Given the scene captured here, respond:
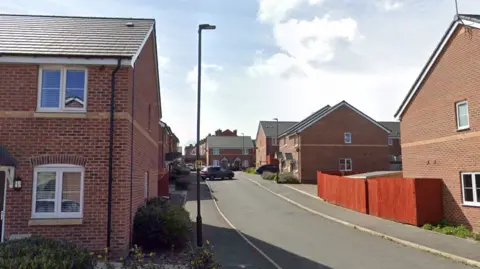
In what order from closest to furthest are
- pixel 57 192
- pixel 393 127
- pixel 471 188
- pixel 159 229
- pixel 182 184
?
pixel 57 192 < pixel 159 229 < pixel 471 188 < pixel 182 184 < pixel 393 127

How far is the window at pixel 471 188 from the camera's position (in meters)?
14.7

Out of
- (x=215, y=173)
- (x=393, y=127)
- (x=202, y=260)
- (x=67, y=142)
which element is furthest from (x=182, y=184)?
(x=393, y=127)

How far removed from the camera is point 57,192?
34.0 ft

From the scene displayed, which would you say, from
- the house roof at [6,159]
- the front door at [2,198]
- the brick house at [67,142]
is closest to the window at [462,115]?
the brick house at [67,142]

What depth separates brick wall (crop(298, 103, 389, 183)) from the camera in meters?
40.1

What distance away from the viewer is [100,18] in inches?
A: 601

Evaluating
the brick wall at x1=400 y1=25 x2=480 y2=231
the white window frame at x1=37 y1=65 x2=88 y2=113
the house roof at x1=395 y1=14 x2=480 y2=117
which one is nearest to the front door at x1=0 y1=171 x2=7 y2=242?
the white window frame at x1=37 y1=65 x2=88 y2=113

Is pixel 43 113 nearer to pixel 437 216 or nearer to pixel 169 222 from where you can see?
pixel 169 222

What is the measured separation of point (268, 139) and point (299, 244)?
5196 cm

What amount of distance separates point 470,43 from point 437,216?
23.1 ft

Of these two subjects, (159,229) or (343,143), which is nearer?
(159,229)

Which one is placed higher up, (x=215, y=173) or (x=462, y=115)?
(x=462, y=115)

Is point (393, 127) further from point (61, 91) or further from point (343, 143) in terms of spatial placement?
point (61, 91)

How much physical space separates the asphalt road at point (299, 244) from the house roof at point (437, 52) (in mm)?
7103
